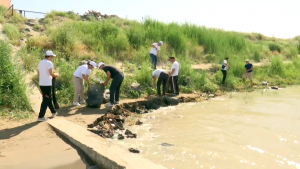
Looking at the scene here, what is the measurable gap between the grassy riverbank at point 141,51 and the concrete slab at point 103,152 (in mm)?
3263

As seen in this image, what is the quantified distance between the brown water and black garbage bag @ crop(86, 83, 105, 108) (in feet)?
4.74

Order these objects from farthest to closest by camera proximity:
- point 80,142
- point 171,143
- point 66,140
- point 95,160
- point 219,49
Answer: point 219,49 < point 171,143 < point 66,140 < point 80,142 < point 95,160

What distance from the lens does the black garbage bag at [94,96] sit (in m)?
8.06

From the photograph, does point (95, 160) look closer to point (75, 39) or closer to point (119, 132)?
point (119, 132)

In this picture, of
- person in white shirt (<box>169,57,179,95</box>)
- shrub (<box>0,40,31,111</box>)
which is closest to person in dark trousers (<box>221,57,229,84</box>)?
person in white shirt (<box>169,57,179,95</box>)

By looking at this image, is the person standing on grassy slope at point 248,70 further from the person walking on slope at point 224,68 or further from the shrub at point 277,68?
the shrub at point 277,68

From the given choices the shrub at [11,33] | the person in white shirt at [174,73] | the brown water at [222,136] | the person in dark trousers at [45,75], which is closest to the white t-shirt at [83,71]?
the person in dark trousers at [45,75]

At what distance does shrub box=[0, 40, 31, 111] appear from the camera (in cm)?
723

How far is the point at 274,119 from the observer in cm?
813

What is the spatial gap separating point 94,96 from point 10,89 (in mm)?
2260

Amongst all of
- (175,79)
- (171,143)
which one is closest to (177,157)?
(171,143)

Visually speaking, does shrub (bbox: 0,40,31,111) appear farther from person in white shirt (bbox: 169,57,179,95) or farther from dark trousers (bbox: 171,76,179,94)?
dark trousers (bbox: 171,76,179,94)

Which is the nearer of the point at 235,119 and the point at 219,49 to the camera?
the point at 235,119

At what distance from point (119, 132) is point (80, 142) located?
1.68 m
